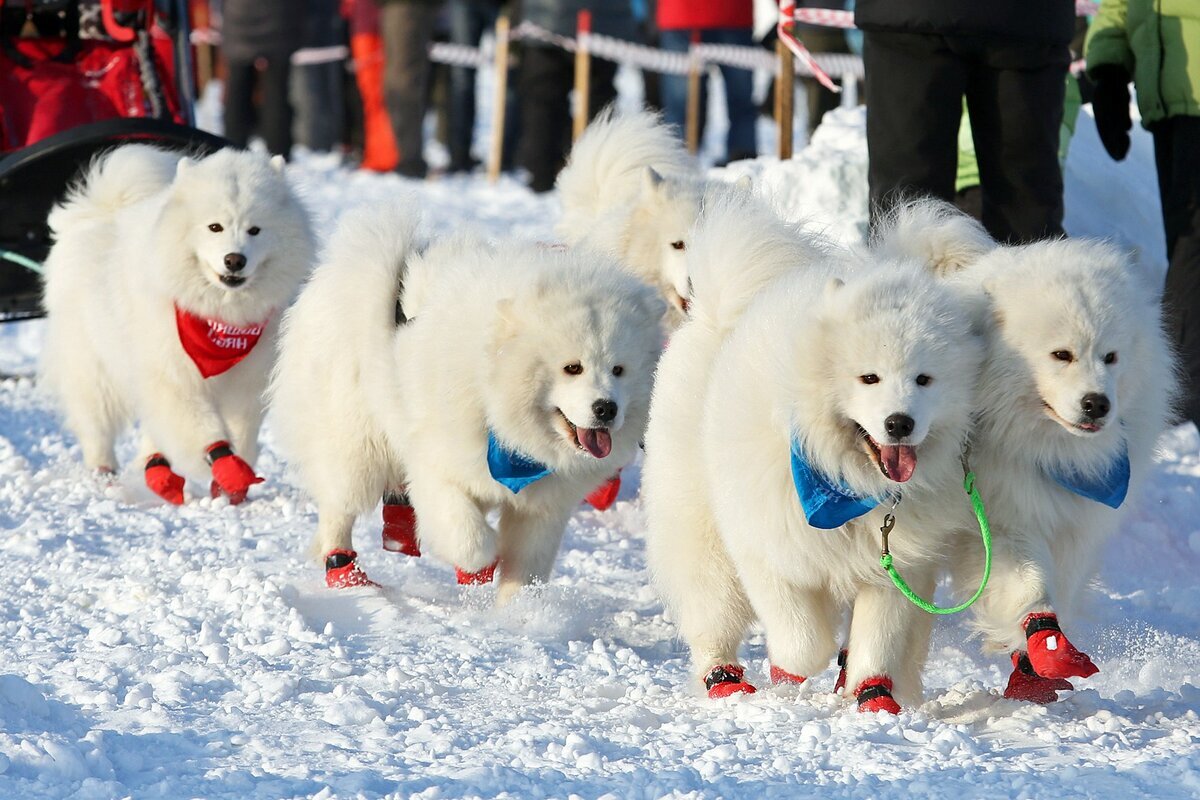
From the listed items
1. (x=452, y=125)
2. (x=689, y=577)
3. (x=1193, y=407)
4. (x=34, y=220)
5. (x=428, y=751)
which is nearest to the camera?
(x=428, y=751)

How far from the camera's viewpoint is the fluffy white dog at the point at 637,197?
242 inches

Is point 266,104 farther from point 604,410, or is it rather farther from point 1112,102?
point 604,410

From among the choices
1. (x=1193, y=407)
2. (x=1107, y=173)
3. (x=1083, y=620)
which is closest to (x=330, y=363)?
(x=1083, y=620)

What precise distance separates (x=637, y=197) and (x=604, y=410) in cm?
218

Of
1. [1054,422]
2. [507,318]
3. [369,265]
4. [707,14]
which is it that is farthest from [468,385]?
[707,14]

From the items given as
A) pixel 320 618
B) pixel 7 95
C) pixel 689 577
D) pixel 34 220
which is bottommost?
pixel 320 618

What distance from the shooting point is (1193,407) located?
5.86 metres

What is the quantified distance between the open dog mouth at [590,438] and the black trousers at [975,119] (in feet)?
4.50

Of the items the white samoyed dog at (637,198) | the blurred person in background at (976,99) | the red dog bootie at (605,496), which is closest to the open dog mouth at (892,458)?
the blurred person in background at (976,99)

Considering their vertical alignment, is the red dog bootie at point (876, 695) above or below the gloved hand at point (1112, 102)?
below

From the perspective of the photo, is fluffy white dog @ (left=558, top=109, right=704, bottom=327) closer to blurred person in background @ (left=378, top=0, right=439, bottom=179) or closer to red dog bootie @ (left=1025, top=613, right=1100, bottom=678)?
red dog bootie @ (left=1025, top=613, right=1100, bottom=678)

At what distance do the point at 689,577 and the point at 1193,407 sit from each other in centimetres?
261

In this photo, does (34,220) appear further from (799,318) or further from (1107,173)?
(1107,173)

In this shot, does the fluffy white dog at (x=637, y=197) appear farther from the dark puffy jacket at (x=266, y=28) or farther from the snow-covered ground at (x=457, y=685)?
the dark puffy jacket at (x=266, y=28)
